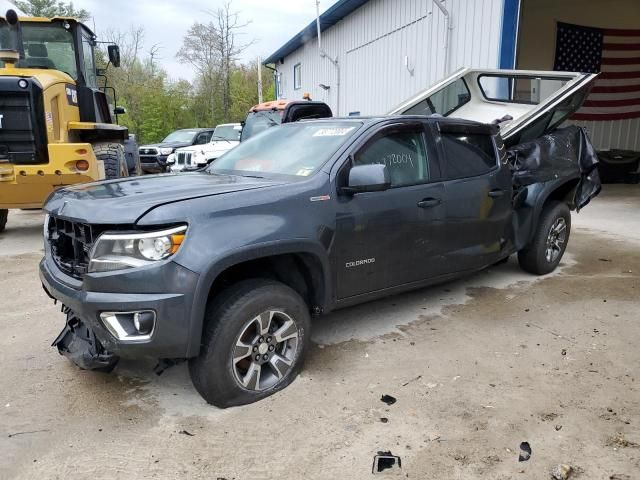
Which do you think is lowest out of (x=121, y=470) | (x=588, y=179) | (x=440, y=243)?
(x=121, y=470)

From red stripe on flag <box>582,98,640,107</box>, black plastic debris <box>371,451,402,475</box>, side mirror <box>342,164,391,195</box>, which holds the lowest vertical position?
black plastic debris <box>371,451,402,475</box>

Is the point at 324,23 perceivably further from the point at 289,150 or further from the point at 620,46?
the point at 289,150

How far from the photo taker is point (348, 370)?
3.56 metres

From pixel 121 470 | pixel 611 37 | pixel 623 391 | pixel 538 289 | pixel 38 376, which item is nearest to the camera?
pixel 121 470

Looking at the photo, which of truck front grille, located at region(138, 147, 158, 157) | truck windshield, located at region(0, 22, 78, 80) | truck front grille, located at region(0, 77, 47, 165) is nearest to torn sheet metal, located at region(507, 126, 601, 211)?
truck front grille, located at region(0, 77, 47, 165)

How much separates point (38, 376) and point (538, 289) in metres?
4.50

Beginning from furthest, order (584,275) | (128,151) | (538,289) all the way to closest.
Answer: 1. (128,151)
2. (584,275)
3. (538,289)

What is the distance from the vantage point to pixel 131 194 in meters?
3.07

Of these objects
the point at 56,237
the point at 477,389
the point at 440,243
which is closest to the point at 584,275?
the point at 440,243

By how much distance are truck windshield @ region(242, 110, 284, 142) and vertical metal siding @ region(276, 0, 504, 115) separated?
3316mm

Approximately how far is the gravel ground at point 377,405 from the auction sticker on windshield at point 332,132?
1571mm

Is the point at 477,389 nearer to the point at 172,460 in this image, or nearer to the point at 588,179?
the point at 172,460

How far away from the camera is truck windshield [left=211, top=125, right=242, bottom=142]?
1485 centimetres

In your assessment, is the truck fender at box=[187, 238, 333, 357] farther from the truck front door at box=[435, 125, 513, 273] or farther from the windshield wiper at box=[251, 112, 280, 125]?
the windshield wiper at box=[251, 112, 280, 125]
